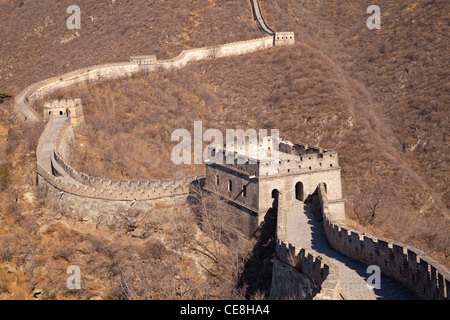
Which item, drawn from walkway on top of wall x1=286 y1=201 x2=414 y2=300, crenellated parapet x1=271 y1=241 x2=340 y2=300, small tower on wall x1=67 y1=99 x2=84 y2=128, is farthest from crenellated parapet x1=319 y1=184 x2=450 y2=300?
small tower on wall x1=67 y1=99 x2=84 y2=128

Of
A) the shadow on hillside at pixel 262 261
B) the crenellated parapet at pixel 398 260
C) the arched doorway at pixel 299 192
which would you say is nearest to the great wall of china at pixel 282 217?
the crenellated parapet at pixel 398 260

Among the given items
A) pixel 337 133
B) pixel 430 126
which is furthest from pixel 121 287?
pixel 430 126

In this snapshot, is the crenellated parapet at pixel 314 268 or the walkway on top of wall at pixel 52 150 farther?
the walkway on top of wall at pixel 52 150

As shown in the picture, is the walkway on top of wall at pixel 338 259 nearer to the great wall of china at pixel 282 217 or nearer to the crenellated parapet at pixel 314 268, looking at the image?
the great wall of china at pixel 282 217

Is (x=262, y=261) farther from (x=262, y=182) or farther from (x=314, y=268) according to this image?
(x=314, y=268)

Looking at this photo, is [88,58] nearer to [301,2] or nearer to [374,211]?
[301,2]

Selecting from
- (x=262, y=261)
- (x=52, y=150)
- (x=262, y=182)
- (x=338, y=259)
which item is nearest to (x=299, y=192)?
(x=262, y=182)

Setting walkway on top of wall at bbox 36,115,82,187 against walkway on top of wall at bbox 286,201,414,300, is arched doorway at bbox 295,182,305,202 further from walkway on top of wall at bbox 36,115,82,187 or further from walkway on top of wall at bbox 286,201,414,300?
walkway on top of wall at bbox 36,115,82,187
